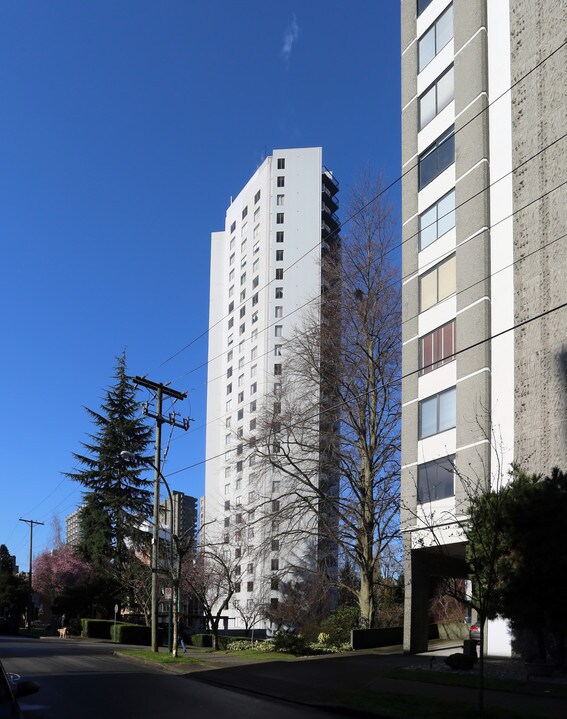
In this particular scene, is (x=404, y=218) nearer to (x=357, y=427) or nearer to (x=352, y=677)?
(x=357, y=427)

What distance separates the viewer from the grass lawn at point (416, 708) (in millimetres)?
13102

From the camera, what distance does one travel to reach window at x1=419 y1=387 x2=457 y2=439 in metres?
27.0

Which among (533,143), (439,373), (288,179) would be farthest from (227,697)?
(288,179)

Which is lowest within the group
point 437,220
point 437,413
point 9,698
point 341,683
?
point 341,683

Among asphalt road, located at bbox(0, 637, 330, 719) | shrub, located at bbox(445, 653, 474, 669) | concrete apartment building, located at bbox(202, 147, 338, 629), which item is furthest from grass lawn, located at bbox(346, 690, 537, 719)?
concrete apartment building, located at bbox(202, 147, 338, 629)

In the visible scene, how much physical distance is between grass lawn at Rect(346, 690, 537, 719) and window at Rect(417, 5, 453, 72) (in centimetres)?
2332

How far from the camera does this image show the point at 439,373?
2778 cm

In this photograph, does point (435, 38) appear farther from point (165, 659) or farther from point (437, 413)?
point (165, 659)

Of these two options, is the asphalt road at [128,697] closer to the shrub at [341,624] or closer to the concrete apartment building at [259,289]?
the shrub at [341,624]

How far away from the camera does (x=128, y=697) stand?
15.8 m

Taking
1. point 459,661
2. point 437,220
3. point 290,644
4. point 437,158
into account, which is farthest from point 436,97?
point 290,644

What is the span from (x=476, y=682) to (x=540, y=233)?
13.3 metres

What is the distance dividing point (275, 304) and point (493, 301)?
60.4 metres

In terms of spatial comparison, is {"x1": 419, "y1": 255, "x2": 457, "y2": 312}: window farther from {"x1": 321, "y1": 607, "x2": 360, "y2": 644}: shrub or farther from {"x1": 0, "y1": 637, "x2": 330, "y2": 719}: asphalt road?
{"x1": 0, "y1": 637, "x2": 330, "y2": 719}: asphalt road
